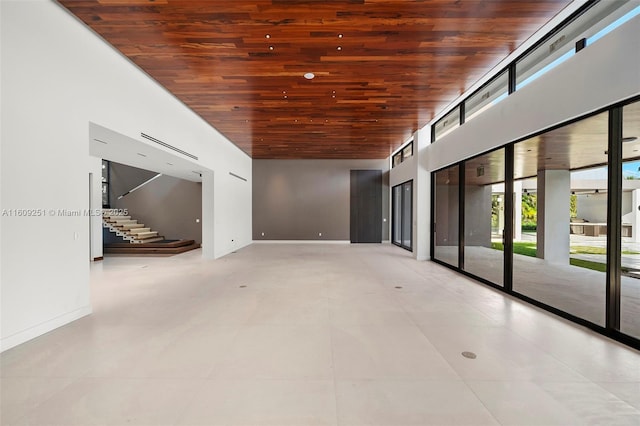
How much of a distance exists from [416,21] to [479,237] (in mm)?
12192

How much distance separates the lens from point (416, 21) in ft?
12.3

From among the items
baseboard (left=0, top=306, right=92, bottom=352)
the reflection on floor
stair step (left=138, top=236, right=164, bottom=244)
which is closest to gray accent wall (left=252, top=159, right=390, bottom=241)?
stair step (left=138, top=236, right=164, bottom=244)

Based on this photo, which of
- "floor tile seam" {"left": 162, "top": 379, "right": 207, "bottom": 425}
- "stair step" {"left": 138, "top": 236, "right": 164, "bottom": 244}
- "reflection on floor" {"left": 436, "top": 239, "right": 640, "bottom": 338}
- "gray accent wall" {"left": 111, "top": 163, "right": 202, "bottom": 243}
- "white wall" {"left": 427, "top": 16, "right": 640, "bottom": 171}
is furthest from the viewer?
"gray accent wall" {"left": 111, "top": 163, "right": 202, "bottom": 243}

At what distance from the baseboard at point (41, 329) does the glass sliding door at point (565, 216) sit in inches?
271

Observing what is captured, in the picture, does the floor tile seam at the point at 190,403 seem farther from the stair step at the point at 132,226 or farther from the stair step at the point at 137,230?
the stair step at the point at 132,226

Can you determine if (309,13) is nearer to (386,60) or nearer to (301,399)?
(386,60)

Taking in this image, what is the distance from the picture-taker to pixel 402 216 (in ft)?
40.3

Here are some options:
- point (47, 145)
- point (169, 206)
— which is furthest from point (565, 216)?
point (169, 206)

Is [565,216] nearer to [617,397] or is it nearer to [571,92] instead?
[571,92]

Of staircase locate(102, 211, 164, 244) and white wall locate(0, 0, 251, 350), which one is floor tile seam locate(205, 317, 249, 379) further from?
staircase locate(102, 211, 164, 244)

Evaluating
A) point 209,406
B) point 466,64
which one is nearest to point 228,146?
point 466,64

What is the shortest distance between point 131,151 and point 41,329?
3991 mm

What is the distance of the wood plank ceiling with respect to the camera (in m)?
3.53

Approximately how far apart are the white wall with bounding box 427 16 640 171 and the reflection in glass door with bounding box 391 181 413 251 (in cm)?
562
